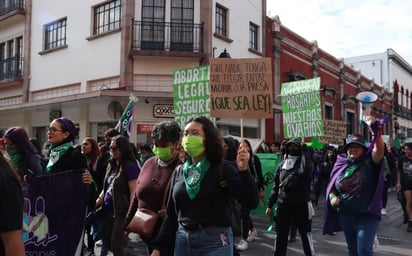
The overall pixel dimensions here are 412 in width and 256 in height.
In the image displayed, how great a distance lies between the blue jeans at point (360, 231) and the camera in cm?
471

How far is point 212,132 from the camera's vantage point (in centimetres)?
333

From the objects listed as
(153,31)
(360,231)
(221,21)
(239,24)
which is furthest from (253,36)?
(360,231)

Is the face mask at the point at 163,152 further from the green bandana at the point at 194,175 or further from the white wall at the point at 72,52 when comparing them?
the white wall at the point at 72,52

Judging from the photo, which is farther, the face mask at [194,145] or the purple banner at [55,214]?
the purple banner at [55,214]

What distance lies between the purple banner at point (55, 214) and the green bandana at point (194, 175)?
1772 millimetres

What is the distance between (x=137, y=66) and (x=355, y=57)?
34.1m

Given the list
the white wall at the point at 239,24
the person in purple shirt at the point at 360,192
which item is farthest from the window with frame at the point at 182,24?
the person in purple shirt at the point at 360,192

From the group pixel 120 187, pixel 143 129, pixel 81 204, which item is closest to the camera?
pixel 81 204

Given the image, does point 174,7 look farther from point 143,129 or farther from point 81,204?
point 81,204

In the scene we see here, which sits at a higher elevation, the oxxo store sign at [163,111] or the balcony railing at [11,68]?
the balcony railing at [11,68]

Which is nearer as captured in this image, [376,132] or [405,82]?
[376,132]

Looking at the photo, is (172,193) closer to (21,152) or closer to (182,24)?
(21,152)

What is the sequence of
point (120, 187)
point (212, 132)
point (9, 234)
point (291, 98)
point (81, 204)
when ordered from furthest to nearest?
point (291, 98), point (120, 187), point (81, 204), point (212, 132), point (9, 234)

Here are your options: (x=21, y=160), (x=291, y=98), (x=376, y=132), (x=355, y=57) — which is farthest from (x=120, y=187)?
(x=355, y=57)
